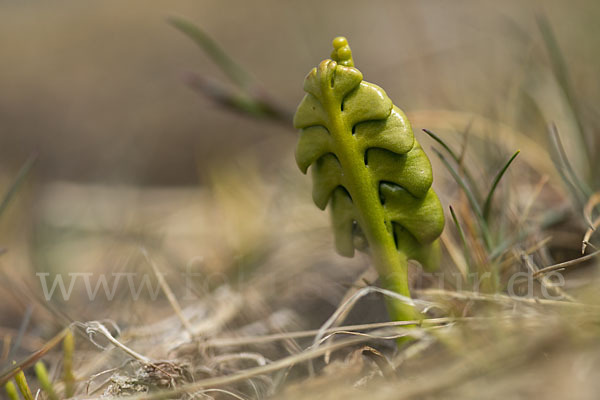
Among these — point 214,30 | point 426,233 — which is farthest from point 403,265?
point 214,30

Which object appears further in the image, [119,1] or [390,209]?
[119,1]

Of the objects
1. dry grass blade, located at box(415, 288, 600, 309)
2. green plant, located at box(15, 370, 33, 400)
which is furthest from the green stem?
green plant, located at box(15, 370, 33, 400)

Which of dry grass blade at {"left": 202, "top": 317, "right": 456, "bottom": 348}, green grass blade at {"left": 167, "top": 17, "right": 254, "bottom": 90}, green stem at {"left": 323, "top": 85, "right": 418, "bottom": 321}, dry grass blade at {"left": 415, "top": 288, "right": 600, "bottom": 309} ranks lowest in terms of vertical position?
dry grass blade at {"left": 202, "top": 317, "right": 456, "bottom": 348}

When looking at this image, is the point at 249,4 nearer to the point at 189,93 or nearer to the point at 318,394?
the point at 189,93

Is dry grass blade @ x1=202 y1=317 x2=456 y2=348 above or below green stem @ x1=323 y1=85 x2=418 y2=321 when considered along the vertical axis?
below

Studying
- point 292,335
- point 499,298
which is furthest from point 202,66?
point 499,298

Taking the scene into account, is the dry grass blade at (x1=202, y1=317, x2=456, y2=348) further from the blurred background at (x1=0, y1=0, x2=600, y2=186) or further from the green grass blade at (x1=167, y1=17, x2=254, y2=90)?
the blurred background at (x1=0, y1=0, x2=600, y2=186)
